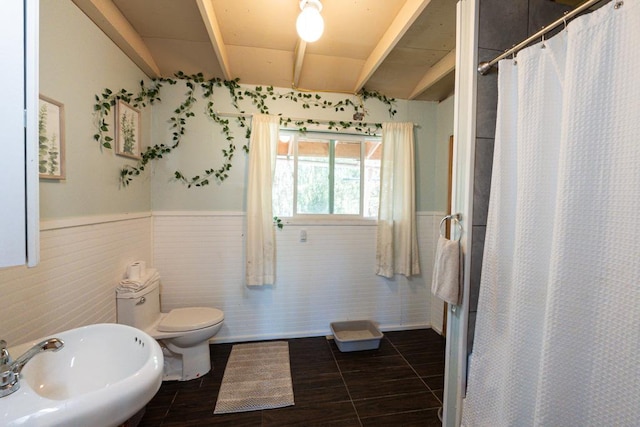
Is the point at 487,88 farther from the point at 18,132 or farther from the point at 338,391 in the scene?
the point at 338,391

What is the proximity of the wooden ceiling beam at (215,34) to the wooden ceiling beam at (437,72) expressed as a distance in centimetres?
168

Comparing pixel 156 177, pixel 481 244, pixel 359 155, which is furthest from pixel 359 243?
pixel 156 177

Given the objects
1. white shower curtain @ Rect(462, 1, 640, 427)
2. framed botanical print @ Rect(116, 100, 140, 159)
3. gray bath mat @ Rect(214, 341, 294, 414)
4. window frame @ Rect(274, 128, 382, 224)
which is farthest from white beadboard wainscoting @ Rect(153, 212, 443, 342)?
white shower curtain @ Rect(462, 1, 640, 427)

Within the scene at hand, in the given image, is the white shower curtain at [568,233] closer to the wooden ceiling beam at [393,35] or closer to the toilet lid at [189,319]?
the wooden ceiling beam at [393,35]

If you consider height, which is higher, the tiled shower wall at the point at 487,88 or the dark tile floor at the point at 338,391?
the tiled shower wall at the point at 487,88

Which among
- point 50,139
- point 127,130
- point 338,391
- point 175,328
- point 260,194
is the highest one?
point 127,130

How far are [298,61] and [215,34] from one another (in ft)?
1.95

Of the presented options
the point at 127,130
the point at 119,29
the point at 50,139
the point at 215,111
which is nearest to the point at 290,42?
the point at 215,111

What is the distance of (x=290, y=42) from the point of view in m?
1.85

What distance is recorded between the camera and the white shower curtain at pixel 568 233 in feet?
2.26

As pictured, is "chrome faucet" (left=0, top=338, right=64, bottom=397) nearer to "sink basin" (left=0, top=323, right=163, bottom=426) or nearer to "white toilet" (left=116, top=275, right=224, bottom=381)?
"sink basin" (left=0, top=323, right=163, bottom=426)

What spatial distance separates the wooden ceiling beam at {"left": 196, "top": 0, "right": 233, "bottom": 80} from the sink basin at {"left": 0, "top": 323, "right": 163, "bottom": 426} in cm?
166

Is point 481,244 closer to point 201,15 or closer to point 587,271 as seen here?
point 587,271

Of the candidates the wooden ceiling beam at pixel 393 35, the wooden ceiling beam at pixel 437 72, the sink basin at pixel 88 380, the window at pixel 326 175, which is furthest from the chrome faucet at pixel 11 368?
the wooden ceiling beam at pixel 437 72
